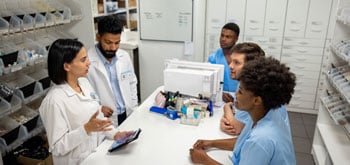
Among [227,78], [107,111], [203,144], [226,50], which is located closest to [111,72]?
[107,111]

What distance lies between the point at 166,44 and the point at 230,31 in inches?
58.5

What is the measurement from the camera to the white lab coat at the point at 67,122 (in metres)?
1.47

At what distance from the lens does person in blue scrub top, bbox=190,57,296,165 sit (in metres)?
1.08

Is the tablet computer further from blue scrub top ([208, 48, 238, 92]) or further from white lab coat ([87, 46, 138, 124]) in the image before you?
blue scrub top ([208, 48, 238, 92])

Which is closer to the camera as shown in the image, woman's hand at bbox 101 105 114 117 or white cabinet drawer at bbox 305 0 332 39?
woman's hand at bbox 101 105 114 117

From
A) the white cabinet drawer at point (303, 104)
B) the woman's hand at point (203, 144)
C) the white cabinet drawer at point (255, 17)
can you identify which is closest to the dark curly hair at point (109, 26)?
the woman's hand at point (203, 144)

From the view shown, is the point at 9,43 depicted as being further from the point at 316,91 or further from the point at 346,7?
the point at 316,91

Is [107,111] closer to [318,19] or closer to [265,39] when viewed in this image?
[265,39]

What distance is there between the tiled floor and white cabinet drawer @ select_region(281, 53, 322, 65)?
81 cm

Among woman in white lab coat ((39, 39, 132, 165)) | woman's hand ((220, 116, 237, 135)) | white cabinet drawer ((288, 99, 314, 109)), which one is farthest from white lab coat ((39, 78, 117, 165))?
white cabinet drawer ((288, 99, 314, 109))

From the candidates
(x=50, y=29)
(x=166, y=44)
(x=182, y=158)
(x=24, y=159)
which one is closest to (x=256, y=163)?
(x=182, y=158)

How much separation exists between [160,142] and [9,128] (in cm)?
171

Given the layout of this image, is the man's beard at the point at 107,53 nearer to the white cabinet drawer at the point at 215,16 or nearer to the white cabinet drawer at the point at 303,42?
the white cabinet drawer at the point at 215,16

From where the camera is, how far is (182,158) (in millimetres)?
1562
